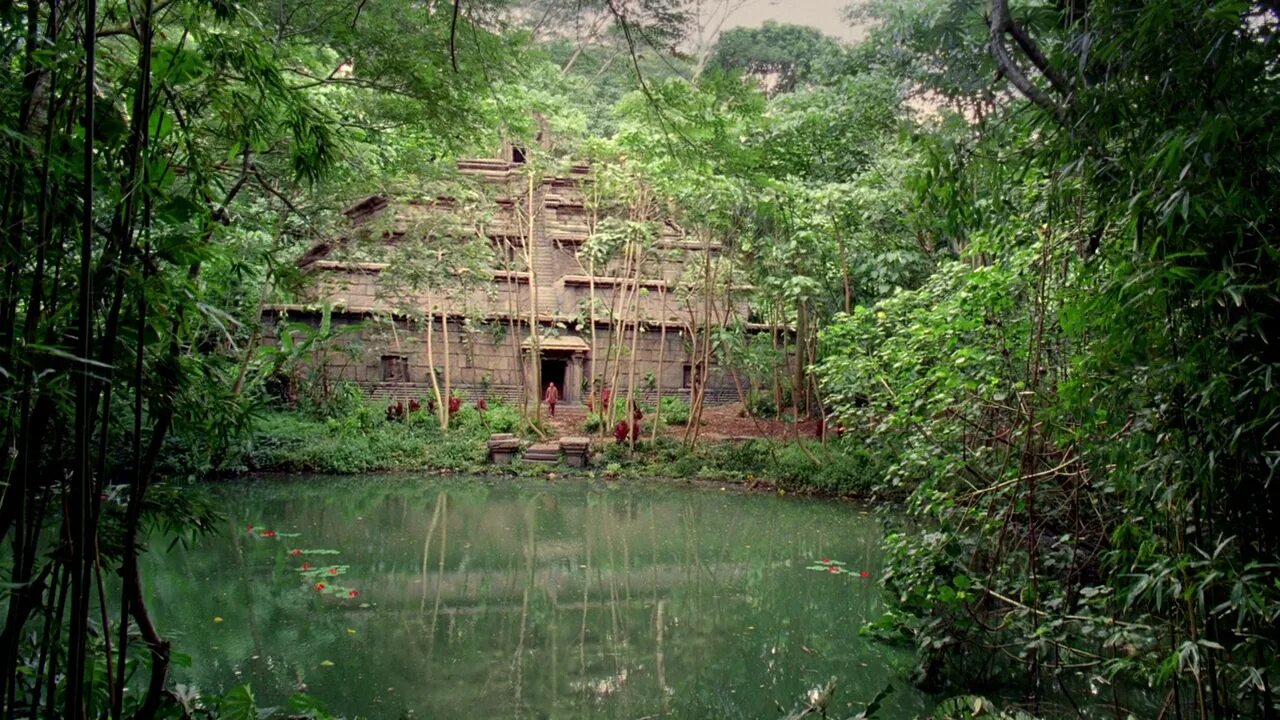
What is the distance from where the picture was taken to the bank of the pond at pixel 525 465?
964 cm

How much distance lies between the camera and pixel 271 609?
4.62m

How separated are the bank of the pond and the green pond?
4.12 ft

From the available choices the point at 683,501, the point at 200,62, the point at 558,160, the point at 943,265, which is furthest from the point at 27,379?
the point at 558,160

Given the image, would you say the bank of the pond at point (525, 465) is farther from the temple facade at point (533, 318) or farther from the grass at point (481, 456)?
the temple facade at point (533, 318)

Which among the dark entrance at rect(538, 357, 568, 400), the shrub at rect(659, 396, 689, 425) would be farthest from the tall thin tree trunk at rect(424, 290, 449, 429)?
the shrub at rect(659, 396, 689, 425)

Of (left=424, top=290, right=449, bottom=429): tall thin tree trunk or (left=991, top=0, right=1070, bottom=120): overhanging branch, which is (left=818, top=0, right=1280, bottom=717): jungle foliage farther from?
(left=424, top=290, right=449, bottom=429): tall thin tree trunk

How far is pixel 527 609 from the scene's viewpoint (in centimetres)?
497

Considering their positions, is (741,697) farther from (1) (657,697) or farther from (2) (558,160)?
(2) (558,160)

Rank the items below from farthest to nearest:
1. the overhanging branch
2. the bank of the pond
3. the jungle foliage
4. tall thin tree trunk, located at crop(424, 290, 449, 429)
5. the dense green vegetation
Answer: tall thin tree trunk, located at crop(424, 290, 449, 429) → the bank of the pond → the overhanging branch → the jungle foliage → the dense green vegetation

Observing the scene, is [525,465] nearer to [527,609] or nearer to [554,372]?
[554,372]

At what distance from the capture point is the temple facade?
12.0 meters

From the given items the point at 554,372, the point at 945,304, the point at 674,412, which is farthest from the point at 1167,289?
the point at 554,372

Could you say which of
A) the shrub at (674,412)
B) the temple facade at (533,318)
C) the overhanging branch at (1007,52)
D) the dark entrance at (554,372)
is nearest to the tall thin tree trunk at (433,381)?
the temple facade at (533,318)

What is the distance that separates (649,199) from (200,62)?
9579 millimetres
